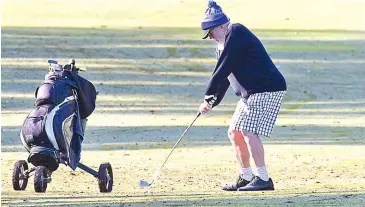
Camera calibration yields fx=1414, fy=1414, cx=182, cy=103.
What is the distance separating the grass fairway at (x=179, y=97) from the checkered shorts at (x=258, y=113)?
1.82 feet

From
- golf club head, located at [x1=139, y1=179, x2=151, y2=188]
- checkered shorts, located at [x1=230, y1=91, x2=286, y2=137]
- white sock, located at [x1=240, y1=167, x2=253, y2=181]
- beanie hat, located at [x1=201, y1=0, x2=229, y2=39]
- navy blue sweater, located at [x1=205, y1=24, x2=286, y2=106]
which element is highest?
beanie hat, located at [x1=201, y1=0, x2=229, y2=39]

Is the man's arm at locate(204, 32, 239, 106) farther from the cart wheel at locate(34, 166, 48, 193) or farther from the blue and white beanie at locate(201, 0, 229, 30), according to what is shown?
the cart wheel at locate(34, 166, 48, 193)

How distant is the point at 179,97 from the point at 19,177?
32.1 ft

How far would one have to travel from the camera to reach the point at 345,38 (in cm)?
3020

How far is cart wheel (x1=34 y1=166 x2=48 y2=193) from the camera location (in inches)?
449

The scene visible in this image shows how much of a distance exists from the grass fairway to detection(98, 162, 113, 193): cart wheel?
80 mm

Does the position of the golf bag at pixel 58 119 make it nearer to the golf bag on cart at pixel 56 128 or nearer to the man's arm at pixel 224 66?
the golf bag on cart at pixel 56 128

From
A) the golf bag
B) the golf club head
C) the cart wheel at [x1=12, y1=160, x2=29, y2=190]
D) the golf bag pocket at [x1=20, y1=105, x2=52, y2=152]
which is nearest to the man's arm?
the golf club head

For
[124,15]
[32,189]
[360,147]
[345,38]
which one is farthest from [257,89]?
[124,15]

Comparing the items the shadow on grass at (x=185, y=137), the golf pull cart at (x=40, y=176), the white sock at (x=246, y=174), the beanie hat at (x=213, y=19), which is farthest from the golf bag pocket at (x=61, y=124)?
the shadow on grass at (x=185, y=137)

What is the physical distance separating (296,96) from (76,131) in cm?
1040

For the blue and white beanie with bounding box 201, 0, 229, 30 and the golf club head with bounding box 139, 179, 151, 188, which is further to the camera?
the golf club head with bounding box 139, 179, 151, 188

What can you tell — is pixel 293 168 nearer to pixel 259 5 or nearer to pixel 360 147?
pixel 360 147

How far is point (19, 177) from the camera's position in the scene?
468 inches
